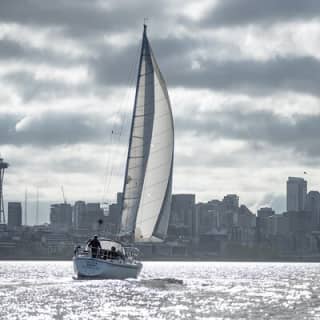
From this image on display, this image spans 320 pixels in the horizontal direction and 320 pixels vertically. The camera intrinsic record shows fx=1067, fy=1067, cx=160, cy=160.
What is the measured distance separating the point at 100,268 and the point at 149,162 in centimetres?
1009

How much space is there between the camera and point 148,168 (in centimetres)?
9188

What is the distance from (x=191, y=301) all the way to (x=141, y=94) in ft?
80.8

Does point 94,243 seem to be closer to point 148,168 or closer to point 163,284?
point 148,168

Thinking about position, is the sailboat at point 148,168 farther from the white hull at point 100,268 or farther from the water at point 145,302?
the water at point 145,302

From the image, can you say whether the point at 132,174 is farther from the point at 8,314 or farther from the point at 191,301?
the point at 8,314

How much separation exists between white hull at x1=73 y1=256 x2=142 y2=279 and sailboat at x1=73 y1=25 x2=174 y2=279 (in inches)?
4.4

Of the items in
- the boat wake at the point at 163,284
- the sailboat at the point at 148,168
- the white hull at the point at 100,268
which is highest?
the sailboat at the point at 148,168

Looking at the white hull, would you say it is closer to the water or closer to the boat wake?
the water

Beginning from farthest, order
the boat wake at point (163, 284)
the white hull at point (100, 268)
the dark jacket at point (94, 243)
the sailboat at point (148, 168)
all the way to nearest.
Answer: the boat wake at point (163, 284)
the sailboat at point (148, 168)
the dark jacket at point (94, 243)
the white hull at point (100, 268)

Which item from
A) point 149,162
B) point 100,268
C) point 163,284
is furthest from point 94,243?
point 163,284

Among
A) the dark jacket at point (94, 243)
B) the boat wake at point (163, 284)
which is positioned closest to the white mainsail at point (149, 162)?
the dark jacket at point (94, 243)

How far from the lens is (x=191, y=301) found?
243ft

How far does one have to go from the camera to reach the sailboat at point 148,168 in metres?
91.8

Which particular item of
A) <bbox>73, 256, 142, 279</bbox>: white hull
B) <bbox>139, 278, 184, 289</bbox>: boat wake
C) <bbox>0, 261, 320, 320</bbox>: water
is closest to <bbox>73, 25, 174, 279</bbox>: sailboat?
<bbox>73, 256, 142, 279</bbox>: white hull
